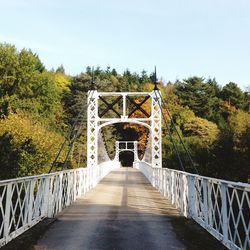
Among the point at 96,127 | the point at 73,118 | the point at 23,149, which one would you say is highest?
the point at 73,118

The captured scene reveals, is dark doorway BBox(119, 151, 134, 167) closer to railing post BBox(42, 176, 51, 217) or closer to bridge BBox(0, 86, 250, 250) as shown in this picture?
bridge BBox(0, 86, 250, 250)

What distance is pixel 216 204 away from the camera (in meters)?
4.93

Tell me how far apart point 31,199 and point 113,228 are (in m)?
1.42

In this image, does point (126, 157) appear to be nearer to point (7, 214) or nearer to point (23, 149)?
point (23, 149)

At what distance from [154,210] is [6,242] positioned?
3.95 meters

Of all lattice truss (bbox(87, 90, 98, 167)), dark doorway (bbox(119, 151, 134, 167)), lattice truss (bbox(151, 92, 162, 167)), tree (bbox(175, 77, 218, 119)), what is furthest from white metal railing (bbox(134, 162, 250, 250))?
dark doorway (bbox(119, 151, 134, 167))

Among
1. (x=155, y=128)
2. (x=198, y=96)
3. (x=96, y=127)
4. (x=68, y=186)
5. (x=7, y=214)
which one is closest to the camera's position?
(x=7, y=214)

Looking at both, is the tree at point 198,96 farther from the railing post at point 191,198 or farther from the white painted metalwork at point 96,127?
the railing post at point 191,198

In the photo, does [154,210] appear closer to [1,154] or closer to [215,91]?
[1,154]

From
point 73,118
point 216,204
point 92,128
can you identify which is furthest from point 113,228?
point 73,118

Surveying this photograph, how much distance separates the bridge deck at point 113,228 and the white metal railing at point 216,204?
481 mm

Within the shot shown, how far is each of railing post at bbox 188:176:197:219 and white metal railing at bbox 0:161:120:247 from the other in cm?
266

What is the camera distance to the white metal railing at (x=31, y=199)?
4.66 meters

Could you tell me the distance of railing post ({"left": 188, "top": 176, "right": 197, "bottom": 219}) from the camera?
6.43 meters
